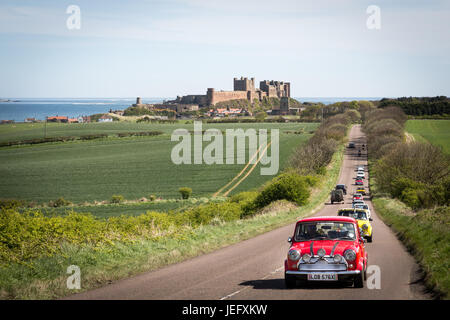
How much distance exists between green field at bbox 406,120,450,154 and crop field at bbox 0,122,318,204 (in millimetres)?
33397

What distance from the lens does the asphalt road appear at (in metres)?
11.0

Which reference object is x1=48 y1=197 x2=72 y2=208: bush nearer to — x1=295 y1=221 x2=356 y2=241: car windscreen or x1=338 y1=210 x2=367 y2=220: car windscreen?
x1=338 y1=210 x2=367 y2=220: car windscreen

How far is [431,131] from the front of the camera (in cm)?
14488

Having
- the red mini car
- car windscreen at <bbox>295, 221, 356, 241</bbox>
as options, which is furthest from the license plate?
car windscreen at <bbox>295, 221, 356, 241</bbox>

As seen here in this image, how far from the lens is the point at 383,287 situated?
457 inches

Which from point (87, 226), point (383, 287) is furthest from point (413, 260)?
point (87, 226)

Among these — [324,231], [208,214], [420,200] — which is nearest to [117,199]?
[208,214]

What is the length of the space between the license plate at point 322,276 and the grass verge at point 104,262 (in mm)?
4896

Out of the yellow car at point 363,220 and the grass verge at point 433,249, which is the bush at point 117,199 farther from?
the grass verge at point 433,249

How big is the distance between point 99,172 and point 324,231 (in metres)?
71.5

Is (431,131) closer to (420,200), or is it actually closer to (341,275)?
(420,200)
